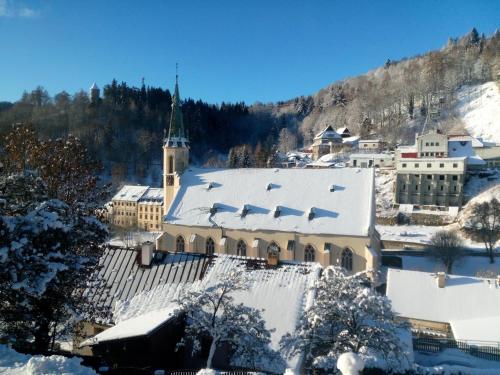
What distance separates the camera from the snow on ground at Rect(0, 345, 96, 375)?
8500 mm

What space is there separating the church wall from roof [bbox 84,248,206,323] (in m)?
10.7

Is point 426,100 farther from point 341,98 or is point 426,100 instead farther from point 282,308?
point 282,308

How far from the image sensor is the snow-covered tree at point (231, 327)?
1203 cm

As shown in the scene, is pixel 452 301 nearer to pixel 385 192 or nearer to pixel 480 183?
pixel 385 192

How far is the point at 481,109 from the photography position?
331ft

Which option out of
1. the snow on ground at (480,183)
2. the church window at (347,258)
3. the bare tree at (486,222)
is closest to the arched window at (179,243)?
the church window at (347,258)

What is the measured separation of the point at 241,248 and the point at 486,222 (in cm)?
3412

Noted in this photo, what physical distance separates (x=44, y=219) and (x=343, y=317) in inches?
369

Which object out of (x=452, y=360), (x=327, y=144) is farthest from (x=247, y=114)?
(x=452, y=360)

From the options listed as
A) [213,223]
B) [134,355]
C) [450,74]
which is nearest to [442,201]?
[213,223]

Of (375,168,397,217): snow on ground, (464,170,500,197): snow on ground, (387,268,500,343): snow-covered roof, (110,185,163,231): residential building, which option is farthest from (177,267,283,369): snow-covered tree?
(464,170,500,197): snow on ground

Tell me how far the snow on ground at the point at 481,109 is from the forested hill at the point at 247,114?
115 inches

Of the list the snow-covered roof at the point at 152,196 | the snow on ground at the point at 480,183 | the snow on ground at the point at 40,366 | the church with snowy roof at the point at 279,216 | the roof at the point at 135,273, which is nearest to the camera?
the snow on ground at the point at 40,366

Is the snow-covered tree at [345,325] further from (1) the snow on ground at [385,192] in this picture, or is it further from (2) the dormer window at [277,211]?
(1) the snow on ground at [385,192]
